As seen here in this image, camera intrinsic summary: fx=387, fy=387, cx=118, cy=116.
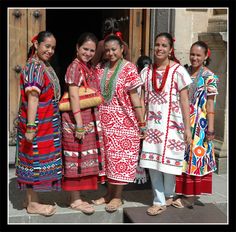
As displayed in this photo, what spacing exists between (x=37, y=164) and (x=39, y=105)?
0.51 meters

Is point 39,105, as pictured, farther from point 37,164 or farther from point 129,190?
point 129,190

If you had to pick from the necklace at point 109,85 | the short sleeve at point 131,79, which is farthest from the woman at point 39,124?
the short sleeve at point 131,79

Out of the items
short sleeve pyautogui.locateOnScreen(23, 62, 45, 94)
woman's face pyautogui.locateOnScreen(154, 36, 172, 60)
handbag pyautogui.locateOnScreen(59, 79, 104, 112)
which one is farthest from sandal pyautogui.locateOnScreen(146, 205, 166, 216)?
short sleeve pyautogui.locateOnScreen(23, 62, 45, 94)

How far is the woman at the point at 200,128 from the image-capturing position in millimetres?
3580

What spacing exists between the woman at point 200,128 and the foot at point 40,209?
3.96 ft

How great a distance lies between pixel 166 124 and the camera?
3.44 metres

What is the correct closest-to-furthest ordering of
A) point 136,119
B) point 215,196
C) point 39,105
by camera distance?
point 39,105, point 136,119, point 215,196

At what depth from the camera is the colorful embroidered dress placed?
3.58 metres

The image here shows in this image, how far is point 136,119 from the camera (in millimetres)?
3506

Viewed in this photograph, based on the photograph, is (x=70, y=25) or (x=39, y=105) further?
(x=70, y=25)

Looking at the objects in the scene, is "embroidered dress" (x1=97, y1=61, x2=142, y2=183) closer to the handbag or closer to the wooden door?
the handbag

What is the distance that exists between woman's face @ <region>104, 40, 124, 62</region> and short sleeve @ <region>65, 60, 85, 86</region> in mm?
297

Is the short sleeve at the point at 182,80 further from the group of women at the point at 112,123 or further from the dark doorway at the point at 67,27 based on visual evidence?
the dark doorway at the point at 67,27
